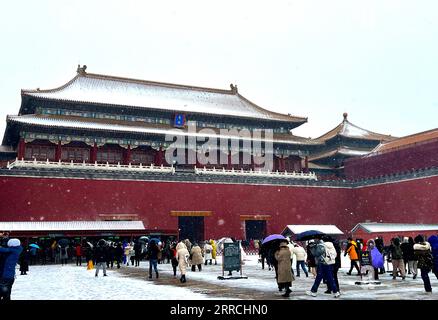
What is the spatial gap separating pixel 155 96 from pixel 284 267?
28.1 m

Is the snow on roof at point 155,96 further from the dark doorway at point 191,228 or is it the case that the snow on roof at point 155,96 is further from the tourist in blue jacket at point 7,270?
the tourist in blue jacket at point 7,270

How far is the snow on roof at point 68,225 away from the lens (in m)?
24.6

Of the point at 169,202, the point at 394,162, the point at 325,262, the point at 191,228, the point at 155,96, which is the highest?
the point at 155,96

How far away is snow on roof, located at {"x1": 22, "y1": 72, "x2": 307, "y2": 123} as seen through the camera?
1298 inches

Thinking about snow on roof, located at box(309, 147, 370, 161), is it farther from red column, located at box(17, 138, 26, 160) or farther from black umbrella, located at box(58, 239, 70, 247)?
black umbrella, located at box(58, 239, 70, 247)

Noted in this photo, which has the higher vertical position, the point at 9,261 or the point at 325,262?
the point at 9,261

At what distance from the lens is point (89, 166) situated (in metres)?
29.0

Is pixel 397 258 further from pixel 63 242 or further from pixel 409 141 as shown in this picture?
pixel 409 141

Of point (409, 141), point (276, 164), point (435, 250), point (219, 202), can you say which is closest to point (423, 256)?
point (435, 250)

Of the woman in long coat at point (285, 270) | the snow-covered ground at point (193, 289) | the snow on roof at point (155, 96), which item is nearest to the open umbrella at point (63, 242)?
the snow-covered ground at point (193, 289)

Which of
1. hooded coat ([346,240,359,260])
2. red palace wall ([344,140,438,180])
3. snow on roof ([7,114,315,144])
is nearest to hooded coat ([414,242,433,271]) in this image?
hooded coat ([346,240,359,260])

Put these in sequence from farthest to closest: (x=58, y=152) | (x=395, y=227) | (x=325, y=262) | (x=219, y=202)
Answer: (x=219, y=202), (x=58, y=152), (x=395, y=227), (x=325, y=262)

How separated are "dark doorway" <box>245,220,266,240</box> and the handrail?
22.7ft
